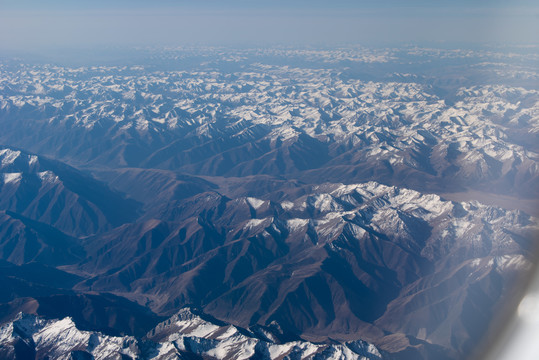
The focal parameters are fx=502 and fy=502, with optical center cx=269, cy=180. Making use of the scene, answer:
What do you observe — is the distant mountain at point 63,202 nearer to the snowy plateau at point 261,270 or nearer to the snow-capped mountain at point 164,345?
the snowy plateau at point 261,270

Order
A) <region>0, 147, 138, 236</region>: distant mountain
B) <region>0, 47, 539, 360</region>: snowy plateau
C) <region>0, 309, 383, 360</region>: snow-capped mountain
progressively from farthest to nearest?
<region>0, 147, 138, 236</region>: distant mountain < <region>0, 47, 539, 360</region>: snowy plateau < <region>0, 309, 383, 360</region>: snow-capped mountain

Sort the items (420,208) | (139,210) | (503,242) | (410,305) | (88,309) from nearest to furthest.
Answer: (88,309) < (410,305) < (503,242) < (420,208) < (139,210)

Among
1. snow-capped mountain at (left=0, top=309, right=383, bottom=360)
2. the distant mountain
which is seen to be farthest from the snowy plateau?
the distant mountain

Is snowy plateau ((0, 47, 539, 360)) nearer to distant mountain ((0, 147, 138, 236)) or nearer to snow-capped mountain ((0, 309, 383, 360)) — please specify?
snow-capped mountain ((0, 309, 383, 360))

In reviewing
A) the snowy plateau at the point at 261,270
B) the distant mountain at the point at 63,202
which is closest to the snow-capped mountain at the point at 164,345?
the snowy plateau at the point at 261,270

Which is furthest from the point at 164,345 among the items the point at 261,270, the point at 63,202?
the point at 63,202

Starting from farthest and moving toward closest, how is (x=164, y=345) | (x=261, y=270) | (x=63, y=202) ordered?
(x=63, y=202), (x=261, y=270), (x=164, y=345)

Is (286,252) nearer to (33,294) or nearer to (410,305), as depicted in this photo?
(410,305)

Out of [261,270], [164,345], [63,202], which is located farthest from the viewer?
[63,202]

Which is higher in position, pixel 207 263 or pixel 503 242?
pixel 503 242

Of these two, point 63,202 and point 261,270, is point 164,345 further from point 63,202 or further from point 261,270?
point 63,202

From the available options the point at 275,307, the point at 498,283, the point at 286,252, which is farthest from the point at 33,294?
the point at 498,283
